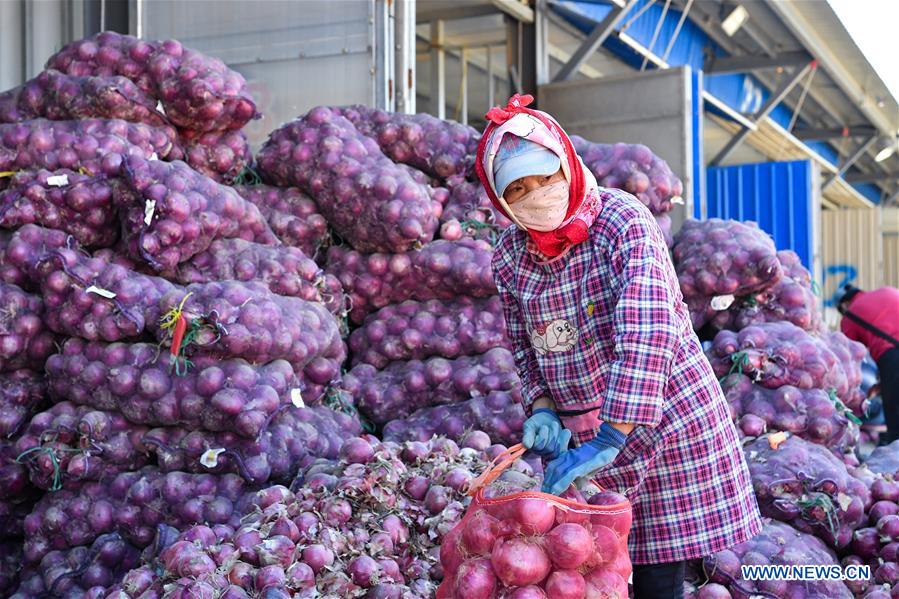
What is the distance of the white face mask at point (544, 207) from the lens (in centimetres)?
192

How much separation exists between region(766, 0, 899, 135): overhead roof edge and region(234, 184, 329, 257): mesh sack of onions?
5.55 m

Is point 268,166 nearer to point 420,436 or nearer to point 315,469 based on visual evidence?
point 420,436

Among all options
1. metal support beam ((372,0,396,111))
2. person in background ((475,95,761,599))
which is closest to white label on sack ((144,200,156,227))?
person in background ((475,95,761,599))

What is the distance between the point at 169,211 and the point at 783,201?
870 cm

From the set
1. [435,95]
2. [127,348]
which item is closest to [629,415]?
[127,348]

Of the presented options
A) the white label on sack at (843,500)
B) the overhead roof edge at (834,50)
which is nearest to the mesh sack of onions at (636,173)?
the white label on sack at (843,500)

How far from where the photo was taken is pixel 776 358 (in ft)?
11.2

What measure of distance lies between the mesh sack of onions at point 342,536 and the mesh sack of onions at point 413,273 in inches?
42.2

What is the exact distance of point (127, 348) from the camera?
9.48 ft

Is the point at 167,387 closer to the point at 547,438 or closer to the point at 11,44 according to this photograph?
the point at 547,438

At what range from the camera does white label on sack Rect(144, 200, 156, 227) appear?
9.94ft

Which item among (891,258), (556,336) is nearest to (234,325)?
(556,336)

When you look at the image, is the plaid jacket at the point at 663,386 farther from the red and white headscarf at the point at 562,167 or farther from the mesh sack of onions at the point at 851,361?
the mesh sack of onions at the point at 851,361

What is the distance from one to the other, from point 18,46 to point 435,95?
4.30 metres
